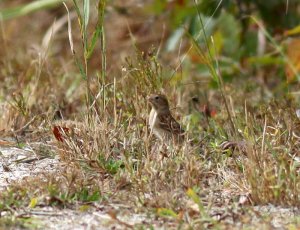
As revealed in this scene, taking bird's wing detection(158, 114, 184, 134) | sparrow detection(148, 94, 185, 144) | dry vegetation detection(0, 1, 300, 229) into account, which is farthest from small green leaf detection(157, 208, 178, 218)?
bird's wing detection(158, 114, 184, 134)

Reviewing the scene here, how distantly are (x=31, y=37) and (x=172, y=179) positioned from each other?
577 cm

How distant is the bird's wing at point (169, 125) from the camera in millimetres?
5262

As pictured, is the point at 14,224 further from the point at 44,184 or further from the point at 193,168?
the point at 193,168

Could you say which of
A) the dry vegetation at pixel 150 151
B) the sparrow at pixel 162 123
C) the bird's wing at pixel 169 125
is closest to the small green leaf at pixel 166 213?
the dry vegetation at pixel 150 151

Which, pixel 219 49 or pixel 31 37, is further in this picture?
pixel 31 37

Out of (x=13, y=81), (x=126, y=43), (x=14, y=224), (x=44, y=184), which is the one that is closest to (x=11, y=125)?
(x=13, y=81)

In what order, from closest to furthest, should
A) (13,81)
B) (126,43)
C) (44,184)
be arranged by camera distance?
(44,184) → (13,81) → (126,43)

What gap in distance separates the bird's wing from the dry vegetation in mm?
101

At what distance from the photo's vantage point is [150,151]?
191 inches

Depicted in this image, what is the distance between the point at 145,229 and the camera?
3.95m

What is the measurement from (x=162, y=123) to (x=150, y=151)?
438 mm

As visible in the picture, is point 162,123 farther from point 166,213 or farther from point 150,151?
point 166,213

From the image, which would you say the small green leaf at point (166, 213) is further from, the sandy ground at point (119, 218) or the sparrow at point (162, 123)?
the sparrow at point (162, 123)

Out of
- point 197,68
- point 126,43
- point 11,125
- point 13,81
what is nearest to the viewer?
point 11,125
